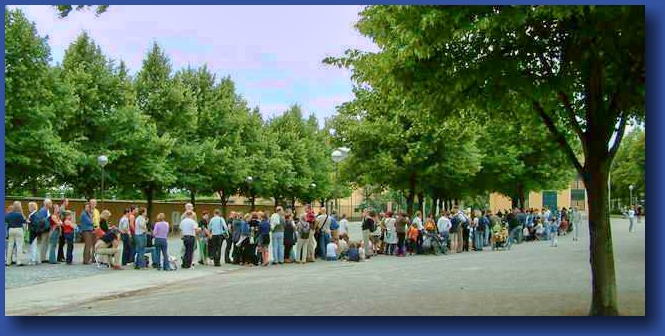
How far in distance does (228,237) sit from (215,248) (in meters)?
1.21

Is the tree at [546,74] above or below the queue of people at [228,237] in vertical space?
above

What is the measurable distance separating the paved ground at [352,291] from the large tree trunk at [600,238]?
2.15 feet

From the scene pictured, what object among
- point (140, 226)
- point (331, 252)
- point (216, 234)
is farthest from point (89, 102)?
point (140, 226)

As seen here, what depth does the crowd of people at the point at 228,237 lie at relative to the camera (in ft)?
69.1

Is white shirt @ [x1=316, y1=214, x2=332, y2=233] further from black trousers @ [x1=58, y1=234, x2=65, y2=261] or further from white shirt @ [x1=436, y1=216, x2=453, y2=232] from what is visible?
black trousers @ [x1=58, y1=234, x2=65, y2=261]

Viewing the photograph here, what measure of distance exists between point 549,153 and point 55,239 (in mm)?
39178

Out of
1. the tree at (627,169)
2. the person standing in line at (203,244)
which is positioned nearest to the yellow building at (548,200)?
the tree at (627,169)

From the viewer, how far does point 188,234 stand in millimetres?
21094

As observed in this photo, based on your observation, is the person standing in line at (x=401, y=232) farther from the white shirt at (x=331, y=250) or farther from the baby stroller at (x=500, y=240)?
the baby stroller at (x=500, y=240)

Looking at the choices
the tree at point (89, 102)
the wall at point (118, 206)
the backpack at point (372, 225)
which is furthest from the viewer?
the tree at point (89, 102)

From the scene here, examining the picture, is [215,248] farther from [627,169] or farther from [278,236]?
[627,169]

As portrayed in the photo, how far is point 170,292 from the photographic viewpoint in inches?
619

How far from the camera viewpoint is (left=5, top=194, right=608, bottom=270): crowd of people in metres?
21.0

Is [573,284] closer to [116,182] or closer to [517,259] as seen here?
[517,259]
